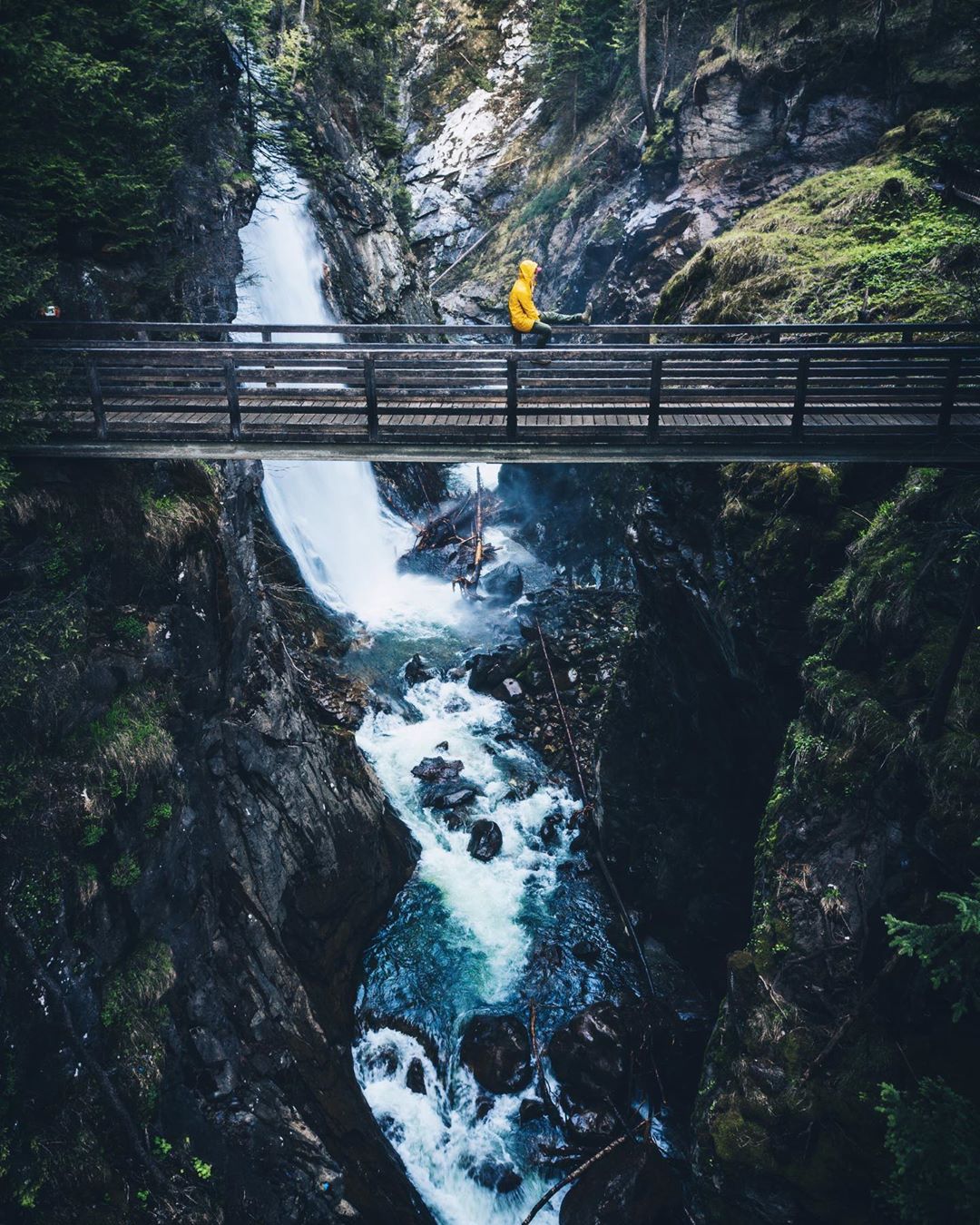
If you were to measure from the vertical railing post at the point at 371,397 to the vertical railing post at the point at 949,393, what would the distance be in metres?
7.48

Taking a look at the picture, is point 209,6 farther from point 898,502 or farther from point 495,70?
point 495,70

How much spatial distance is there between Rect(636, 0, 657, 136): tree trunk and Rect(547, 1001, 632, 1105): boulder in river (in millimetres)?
32793

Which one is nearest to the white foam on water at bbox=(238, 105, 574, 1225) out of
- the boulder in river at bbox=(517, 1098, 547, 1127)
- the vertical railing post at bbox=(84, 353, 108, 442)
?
the boulder in river at bbox=(517, 1098, 547, 1127)

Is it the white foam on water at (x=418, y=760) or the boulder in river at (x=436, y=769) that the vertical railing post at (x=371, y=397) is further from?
the boulder in river at (x=436, y=769)

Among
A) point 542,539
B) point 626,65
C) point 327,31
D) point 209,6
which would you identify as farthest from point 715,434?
point 626,65

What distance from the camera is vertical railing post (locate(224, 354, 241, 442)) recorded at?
10.1 meters

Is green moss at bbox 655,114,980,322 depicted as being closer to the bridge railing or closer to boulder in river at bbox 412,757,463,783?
the bridge railing

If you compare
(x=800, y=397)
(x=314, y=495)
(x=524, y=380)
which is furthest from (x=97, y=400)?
(x=314, y=495)

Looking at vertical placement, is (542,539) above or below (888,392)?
above

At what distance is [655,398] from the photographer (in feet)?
33.3

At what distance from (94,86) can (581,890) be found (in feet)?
53.9

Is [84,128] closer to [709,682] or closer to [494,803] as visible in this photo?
[709,682]

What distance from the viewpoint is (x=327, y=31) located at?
26.4 m

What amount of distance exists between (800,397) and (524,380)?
3.85 meters
